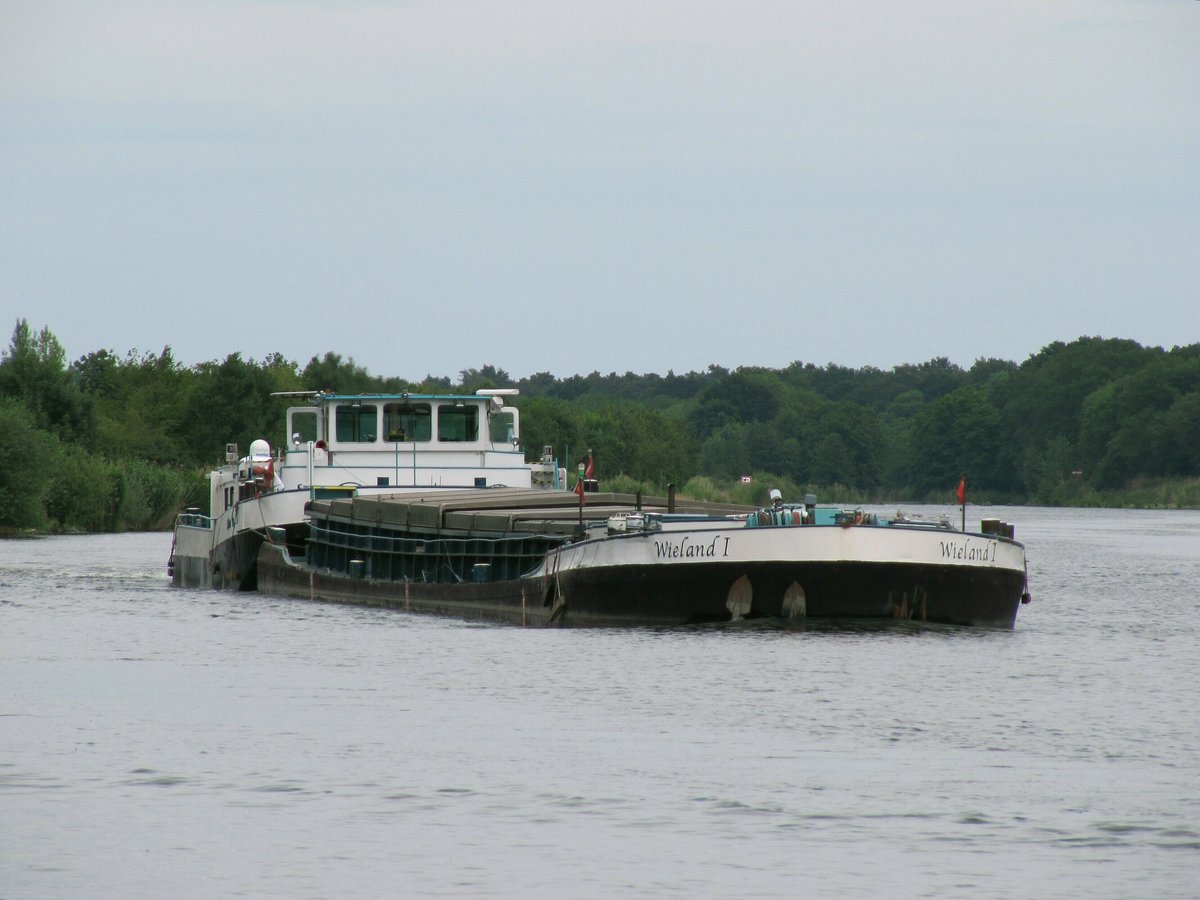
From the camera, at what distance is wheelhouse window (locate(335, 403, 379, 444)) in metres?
39.2

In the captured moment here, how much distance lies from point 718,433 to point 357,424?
5003 inches

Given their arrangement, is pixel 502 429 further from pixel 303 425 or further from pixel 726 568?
pixel 726 568

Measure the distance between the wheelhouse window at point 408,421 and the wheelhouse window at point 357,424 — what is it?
25 centimetres

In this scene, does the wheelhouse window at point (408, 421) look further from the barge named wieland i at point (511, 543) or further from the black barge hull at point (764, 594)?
the black barge hull at point (764, 594)

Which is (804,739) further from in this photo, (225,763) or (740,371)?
(740,371)

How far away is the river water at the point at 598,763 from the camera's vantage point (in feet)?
43.1

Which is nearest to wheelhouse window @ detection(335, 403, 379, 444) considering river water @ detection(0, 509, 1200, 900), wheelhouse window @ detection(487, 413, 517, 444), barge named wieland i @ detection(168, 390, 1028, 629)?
barge named wieland i @ detection(168, 390, 1028, 629)

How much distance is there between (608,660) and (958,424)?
14286 centimetres

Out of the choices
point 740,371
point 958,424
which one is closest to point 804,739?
point 958,424

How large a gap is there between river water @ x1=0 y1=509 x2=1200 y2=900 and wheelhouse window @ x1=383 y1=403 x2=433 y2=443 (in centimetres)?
1008

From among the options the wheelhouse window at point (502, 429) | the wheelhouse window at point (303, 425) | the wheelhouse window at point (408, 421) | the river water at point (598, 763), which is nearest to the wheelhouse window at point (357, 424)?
the wheelhouse window at point (408, 421)

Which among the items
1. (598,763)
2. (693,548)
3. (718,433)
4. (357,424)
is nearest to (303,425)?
(357,424)

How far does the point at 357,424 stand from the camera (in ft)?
129

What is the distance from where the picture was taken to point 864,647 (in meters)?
25.1
